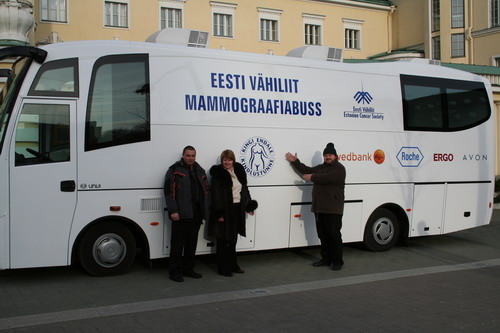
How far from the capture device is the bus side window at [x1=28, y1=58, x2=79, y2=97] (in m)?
7.70

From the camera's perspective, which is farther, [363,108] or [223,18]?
[223,18]

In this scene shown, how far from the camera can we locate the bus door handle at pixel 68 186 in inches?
302

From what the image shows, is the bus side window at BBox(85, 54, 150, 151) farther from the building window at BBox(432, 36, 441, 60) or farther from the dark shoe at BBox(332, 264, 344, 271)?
the building window at BBox(432, 36, 441, 60)

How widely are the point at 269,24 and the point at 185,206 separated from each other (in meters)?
32.8

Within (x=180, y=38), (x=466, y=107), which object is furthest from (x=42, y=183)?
(x=466, y=107)

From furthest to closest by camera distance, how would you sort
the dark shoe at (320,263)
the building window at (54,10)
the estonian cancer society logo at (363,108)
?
the building window at (54,10) < the estonian cancer society logo at (363,108) < the dark shoe at (320,263)

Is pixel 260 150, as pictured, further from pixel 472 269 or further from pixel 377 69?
pixel 472 269

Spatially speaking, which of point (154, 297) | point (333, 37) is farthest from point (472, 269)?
point (333, 37)

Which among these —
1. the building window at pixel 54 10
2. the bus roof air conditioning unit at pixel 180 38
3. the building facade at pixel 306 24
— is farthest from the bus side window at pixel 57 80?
the building window at pixel 54 10

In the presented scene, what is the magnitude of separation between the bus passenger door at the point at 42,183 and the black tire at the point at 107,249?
30cm

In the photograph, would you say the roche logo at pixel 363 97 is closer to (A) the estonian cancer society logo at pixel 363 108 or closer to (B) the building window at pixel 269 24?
(A) the estonian cancer society logo at pixel 363 108

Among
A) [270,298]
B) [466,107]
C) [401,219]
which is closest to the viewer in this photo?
[270,298]

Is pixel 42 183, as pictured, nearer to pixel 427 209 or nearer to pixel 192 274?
pixel 192 274

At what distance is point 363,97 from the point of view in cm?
1007
